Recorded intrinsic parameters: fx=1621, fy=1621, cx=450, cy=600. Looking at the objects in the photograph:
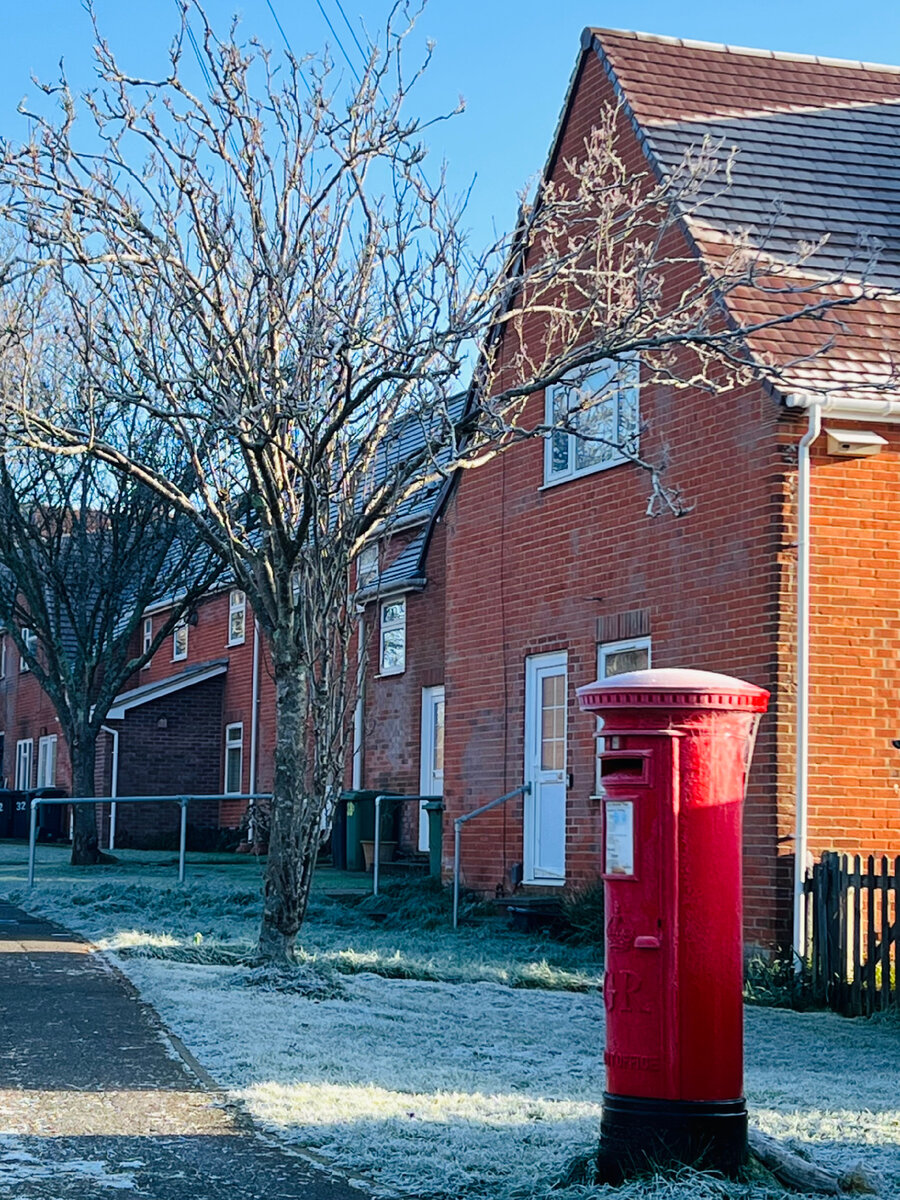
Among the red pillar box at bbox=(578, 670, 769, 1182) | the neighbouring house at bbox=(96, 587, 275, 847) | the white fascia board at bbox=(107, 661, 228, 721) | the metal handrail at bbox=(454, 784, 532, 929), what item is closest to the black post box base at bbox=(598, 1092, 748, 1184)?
the red pillar box at bbox=(578, 670, 769, 1182)

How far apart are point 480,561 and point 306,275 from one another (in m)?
7.17

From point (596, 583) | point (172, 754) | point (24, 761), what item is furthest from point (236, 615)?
point (596, 583)

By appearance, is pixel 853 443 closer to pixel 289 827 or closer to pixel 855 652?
pixel 855 652

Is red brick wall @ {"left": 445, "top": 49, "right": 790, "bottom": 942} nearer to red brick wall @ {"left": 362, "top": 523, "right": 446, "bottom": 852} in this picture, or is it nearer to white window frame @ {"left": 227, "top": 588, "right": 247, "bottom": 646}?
red brick wall @ {"left": 362, "top": 523, "right": 446, "bottom": 852}

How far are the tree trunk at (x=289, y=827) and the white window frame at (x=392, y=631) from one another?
12.5 meters

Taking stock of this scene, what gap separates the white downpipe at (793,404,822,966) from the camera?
12.0m

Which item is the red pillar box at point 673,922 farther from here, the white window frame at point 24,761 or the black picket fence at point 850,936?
the white window frame at point 24,761

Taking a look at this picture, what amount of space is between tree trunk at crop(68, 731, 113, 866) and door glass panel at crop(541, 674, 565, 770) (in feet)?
29.7

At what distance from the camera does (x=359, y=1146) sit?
19.7ft

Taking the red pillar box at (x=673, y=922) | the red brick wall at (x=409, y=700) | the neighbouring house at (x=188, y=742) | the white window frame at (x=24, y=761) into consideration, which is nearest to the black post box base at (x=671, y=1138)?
the red pillar box at (x=673, y=922)

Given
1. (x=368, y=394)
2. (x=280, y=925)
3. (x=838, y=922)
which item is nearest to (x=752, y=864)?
(x=838, y=922)

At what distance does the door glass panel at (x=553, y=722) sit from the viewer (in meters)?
16.2

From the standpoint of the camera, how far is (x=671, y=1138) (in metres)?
5.35

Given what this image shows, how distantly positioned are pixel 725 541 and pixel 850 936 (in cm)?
337
